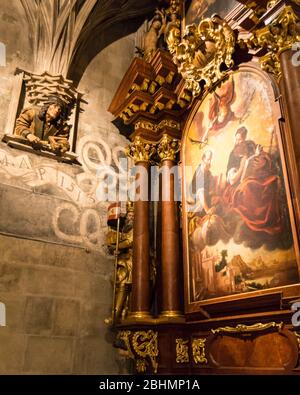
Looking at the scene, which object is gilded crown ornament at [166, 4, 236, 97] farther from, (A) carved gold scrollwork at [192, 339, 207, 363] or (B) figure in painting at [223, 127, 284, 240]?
(A) carved gold scrollwork at [192, 339, 207, 363]

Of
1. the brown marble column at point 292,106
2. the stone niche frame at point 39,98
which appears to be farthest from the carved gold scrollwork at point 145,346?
the stone niche frame at point 39,98

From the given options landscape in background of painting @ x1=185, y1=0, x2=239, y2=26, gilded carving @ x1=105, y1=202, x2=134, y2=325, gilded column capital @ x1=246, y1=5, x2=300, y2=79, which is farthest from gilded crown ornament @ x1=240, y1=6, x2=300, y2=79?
gilded carving @ x1=105, y1=202, x2=134, y2=325

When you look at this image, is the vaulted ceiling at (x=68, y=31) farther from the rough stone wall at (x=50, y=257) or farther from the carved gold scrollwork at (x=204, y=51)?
the carved gold scrollwork at (x=204, y=51)

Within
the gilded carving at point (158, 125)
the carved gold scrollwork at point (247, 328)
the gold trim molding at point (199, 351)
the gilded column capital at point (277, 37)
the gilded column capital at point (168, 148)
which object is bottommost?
the gold trim molding at point (199, 351)

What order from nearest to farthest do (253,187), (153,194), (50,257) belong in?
(253,187) → (50,257) → (153,194)

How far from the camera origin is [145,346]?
454 centimetres

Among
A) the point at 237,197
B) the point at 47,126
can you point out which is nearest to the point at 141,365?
the point at 237,197

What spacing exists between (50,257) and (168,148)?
7.58ft

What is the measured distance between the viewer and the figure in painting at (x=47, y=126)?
5238mm

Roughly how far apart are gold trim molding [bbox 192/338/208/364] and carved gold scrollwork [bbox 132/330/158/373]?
1.59ft

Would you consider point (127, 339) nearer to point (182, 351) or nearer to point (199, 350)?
point (182, 351)

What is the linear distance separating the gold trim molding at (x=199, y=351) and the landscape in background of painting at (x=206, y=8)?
4336mm

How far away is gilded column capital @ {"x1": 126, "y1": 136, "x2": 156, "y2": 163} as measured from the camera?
573 centimetres
